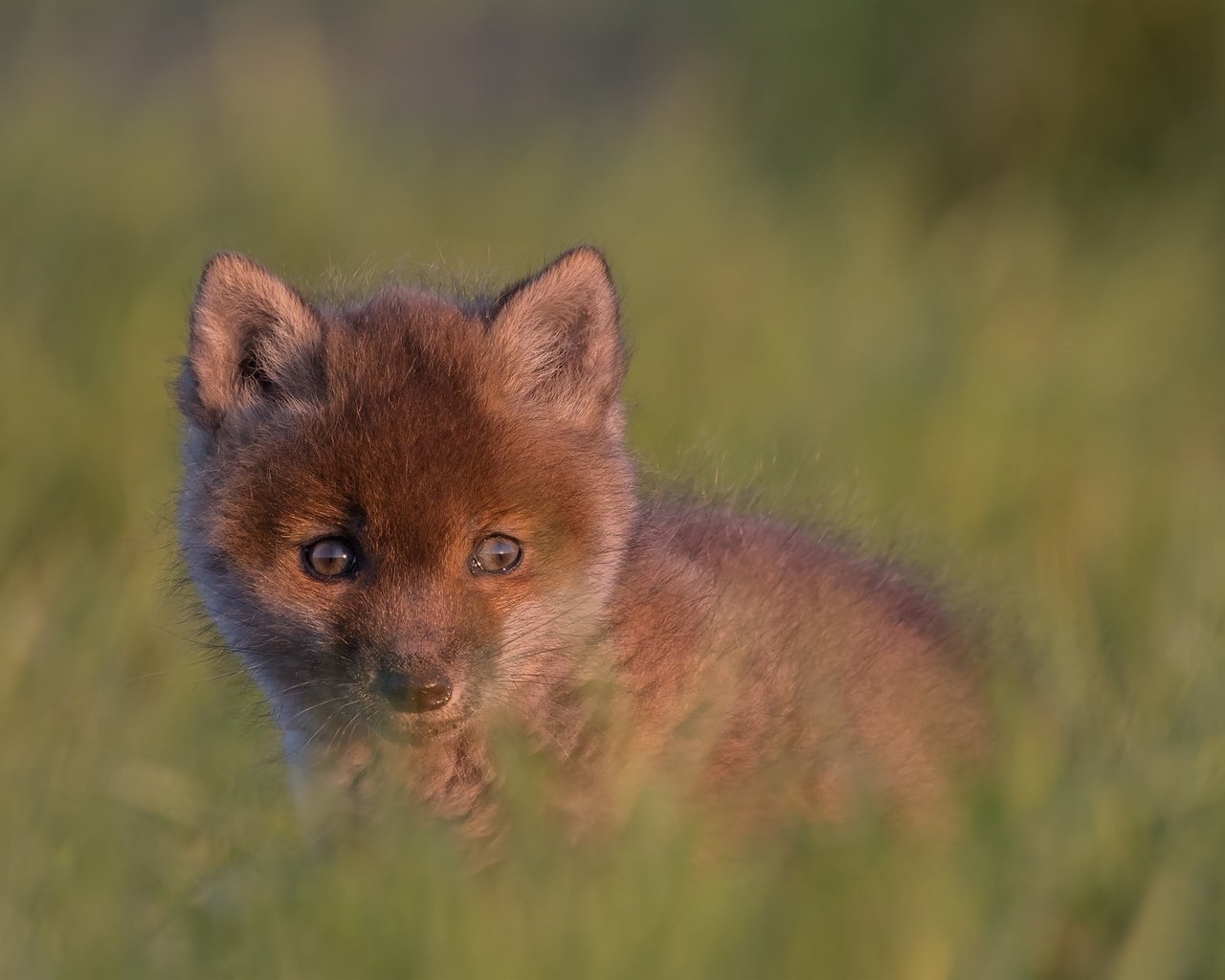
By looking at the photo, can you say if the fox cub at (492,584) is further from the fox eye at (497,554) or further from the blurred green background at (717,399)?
the blurred green background at (717,399)

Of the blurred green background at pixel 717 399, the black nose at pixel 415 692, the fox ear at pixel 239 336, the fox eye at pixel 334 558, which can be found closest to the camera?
the blurred green background at pixel 717 399

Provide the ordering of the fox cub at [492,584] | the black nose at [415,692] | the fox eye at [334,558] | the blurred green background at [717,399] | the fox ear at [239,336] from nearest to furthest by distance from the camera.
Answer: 1. the blurred green background at [717,399]
2. the black nose at [415,692]
3. the fox cub at [492,584]
4. the fox eye at [334,558]
5. the fox ear at [239,336]

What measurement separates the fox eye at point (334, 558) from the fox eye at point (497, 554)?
0.84ft

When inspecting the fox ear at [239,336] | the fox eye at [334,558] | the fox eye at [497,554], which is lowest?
the fox eye at [334,558]

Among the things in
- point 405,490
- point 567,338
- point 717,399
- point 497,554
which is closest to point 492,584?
point 497,554

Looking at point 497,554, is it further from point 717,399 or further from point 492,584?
point 717,399

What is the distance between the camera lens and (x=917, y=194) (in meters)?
10.5

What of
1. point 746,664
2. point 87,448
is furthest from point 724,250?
point 746,664

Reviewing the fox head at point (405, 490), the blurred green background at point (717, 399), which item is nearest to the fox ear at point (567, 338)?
the fox head at point (405, 490)

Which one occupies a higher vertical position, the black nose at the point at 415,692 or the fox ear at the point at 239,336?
the fox ear at the point at 239,336

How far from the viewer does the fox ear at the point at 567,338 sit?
4.04 meters

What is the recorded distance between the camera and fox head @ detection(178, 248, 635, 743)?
3.57 meters

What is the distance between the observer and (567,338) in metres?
4.16

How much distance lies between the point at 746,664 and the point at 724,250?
5.36 metres
